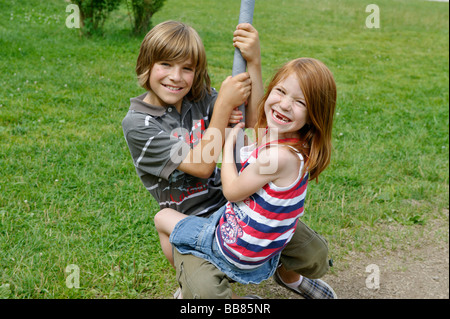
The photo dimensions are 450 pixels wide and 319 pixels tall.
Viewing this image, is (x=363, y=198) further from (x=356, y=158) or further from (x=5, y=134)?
(x=5, y=134)

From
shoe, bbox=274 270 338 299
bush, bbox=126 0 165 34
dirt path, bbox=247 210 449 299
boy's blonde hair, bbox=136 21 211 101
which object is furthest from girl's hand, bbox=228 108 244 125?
bush, bbox=126 0 165 34

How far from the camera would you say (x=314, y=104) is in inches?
79.2

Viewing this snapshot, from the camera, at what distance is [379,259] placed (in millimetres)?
3479

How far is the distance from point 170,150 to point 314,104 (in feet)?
2.35

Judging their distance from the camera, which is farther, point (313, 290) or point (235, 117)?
point (313, 290)

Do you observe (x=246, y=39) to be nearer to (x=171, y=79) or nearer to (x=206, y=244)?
(x=171, y=79)

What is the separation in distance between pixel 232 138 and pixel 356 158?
10.2ft

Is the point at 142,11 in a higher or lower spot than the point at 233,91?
higher

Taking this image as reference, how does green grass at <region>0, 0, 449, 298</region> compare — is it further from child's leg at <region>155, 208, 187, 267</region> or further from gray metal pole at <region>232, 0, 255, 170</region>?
gray metal pole at <region>232, 0, 255, 170</region>

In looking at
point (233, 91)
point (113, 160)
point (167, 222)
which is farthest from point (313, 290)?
point (113, 160)

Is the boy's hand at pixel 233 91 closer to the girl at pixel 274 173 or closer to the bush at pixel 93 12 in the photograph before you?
the girl at pixel 274 173
